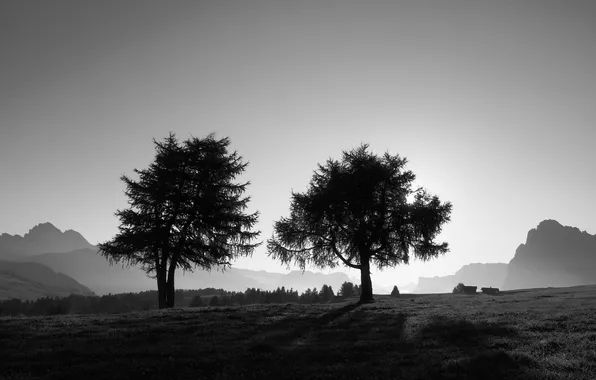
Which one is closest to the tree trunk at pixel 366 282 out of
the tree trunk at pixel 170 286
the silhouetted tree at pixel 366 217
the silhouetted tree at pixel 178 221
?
the silhouetted tree at pixel 366 217

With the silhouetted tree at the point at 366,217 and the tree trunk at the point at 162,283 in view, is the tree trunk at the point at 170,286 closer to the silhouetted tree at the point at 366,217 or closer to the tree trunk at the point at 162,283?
the tree trunk at the point at 162,283

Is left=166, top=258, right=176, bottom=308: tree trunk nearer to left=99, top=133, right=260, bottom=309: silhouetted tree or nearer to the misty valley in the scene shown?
left=99, top=133, right=260, bottom=309: silhouetted tree

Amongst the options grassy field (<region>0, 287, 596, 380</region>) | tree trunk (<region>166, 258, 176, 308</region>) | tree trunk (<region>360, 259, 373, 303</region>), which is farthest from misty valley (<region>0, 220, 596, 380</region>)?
tree trunk (<region>360, 259, 373, 303</region>)

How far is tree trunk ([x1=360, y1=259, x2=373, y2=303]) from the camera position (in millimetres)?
33750

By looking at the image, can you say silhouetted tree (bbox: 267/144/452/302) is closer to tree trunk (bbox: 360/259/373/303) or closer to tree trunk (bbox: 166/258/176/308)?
tree trunk (bbox: 360/259/373/303)

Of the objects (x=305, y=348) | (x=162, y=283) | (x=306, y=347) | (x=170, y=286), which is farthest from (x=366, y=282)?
(x=305, y=348)

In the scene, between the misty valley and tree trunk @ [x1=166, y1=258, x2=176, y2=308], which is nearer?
the misty valley

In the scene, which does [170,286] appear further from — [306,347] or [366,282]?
[306,347]

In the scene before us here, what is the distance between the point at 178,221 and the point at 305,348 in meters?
21.0

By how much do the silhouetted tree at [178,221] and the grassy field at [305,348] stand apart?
36.5 feet

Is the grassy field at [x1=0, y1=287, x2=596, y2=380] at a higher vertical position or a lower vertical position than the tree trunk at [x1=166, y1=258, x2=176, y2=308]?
lower

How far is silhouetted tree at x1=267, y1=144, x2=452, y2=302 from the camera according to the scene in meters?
32.8

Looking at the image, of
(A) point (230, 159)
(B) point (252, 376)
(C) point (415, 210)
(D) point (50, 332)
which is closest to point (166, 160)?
(A) point (230, 159)

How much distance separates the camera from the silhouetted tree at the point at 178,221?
30.9 meters
